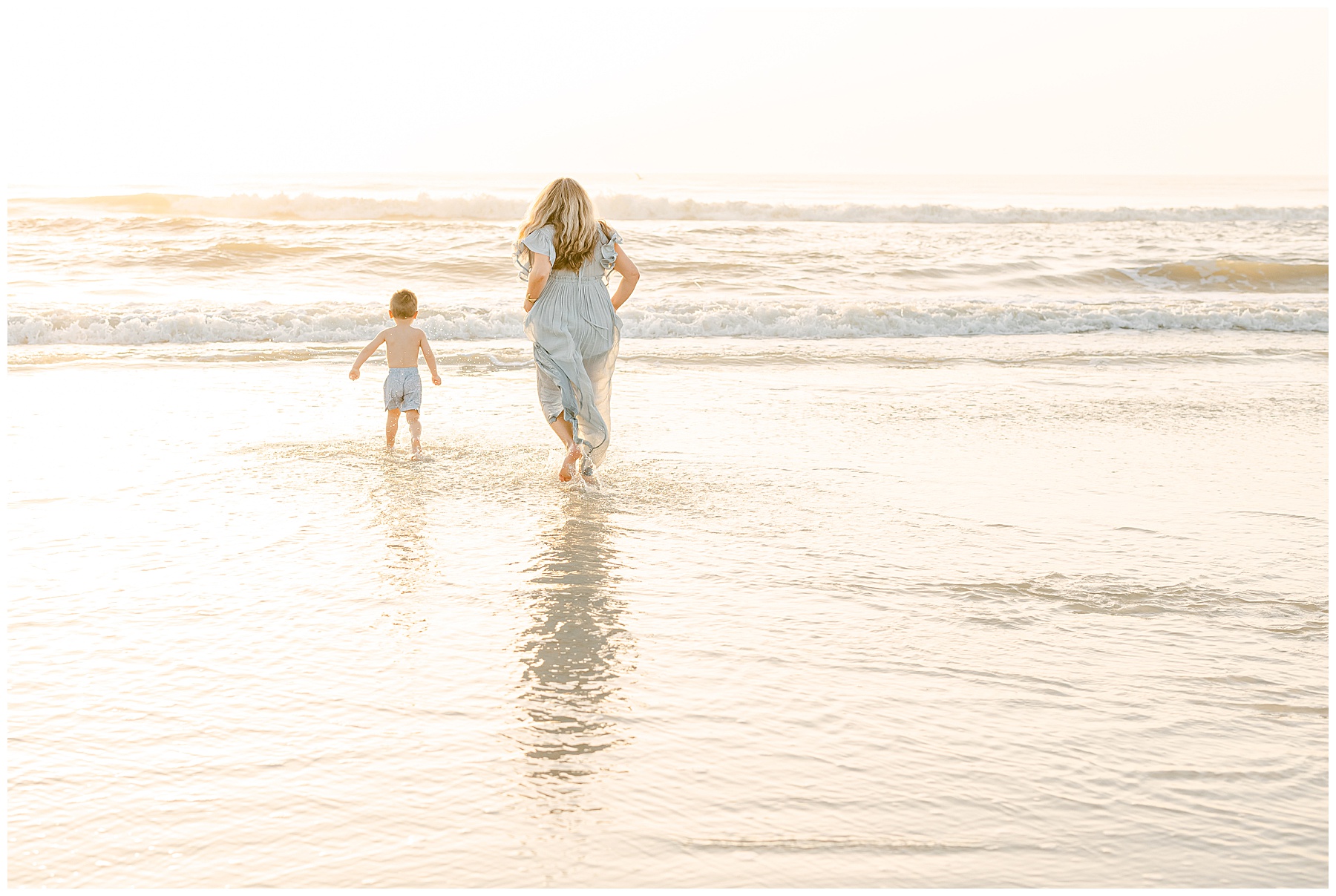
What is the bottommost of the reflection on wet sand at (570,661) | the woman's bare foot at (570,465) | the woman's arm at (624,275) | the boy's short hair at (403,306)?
the reflection on wet sand at (570,661)

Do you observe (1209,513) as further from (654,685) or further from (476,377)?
(476,377)

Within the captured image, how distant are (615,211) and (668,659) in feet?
97.8

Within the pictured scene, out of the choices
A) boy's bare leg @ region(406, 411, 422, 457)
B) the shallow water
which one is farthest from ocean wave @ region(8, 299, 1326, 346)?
boy's bare leg @ region(406, 411, 422, 457)

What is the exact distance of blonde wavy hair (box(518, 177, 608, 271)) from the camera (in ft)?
19.4

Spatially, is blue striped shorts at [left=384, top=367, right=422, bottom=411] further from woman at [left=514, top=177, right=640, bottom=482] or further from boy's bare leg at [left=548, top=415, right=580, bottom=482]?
boy's bare leg at [left=548, top=415, right=580, bottom=482]

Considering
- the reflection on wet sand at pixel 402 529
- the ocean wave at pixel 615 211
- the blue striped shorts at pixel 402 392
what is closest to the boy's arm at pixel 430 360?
the blue striped shorts at pixel 402 392

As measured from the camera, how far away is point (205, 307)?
1397 centimetres

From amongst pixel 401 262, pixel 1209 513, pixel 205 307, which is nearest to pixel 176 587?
pixel 1209 513

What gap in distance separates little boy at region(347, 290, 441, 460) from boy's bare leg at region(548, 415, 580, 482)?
3.48 ft

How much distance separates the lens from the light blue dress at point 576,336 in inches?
243

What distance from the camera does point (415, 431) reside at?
23.1 feet

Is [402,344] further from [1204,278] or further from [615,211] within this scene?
[615,211]

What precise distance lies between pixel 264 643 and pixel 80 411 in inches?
203

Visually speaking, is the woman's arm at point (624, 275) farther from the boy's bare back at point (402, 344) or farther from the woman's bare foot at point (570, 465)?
the boy's bare back at point (402, 344)
